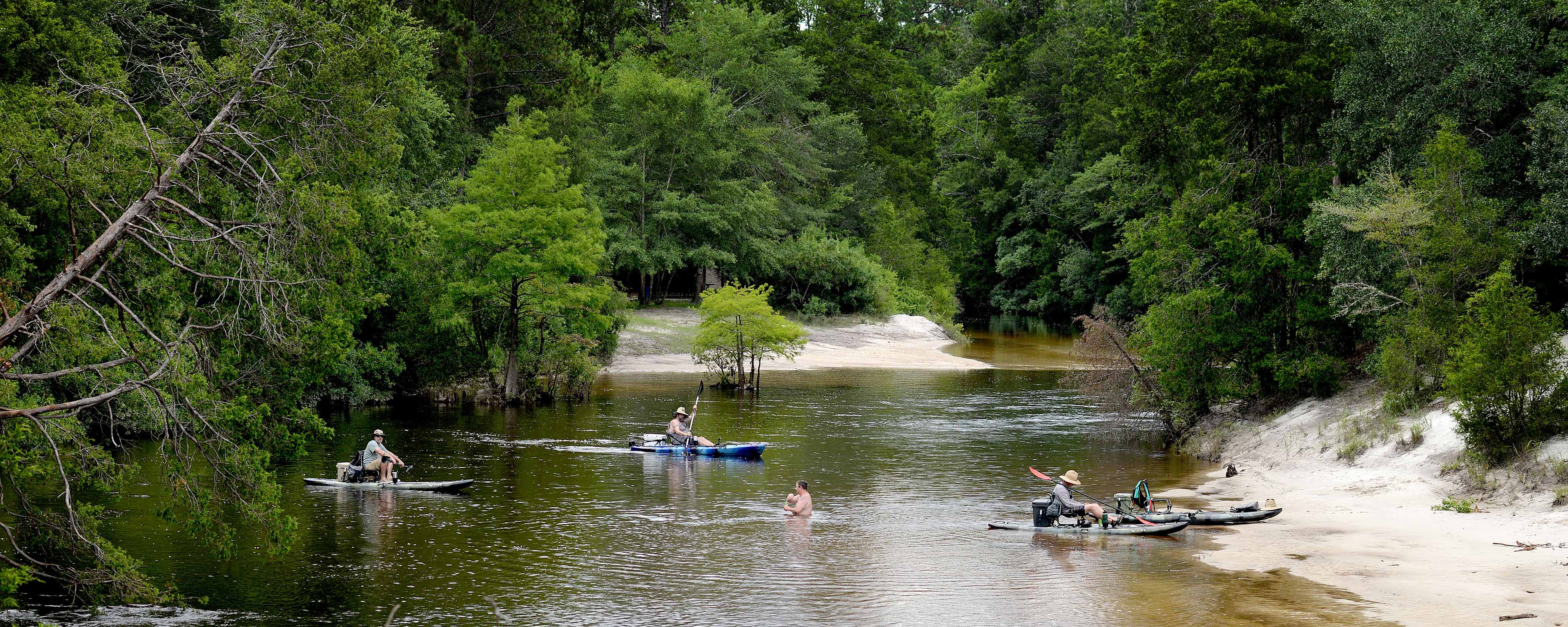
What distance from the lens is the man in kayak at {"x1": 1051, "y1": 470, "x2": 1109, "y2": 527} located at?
21.3m

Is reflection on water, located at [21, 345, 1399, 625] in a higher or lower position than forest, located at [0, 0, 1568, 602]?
lower

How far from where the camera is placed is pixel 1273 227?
3102 centimetres

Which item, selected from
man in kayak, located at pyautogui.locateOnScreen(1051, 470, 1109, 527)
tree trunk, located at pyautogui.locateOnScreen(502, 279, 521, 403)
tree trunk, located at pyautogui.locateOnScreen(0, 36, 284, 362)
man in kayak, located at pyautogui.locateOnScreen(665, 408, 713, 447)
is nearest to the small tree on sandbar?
tree trunk, located at pyautogui.locateOnScreen(502, 279, 521, 403)

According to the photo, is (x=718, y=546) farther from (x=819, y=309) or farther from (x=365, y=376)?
(x=819, y=309)

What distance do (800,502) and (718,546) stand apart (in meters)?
2.48

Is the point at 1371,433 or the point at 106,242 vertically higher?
the point at 106,242

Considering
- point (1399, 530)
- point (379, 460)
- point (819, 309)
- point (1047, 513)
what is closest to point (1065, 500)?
point (1047, 513)

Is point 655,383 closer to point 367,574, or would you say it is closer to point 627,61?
point 627,61

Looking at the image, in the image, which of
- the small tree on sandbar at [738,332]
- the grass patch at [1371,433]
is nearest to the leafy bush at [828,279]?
the small tree on sandbar at [738,332]

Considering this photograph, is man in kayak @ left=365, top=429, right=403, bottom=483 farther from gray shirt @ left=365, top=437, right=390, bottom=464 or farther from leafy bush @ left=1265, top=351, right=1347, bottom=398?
leafy bush @ left=1265, top=351, right=1347, bottom=398

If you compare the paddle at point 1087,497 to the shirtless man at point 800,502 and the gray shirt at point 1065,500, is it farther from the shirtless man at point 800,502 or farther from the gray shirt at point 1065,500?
the shirtless man at point 800,502

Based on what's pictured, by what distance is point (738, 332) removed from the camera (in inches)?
1799

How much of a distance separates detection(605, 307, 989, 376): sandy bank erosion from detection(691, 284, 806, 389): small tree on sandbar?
218cm

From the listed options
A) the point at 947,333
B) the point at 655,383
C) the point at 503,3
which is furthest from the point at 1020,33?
the point at 655,383
